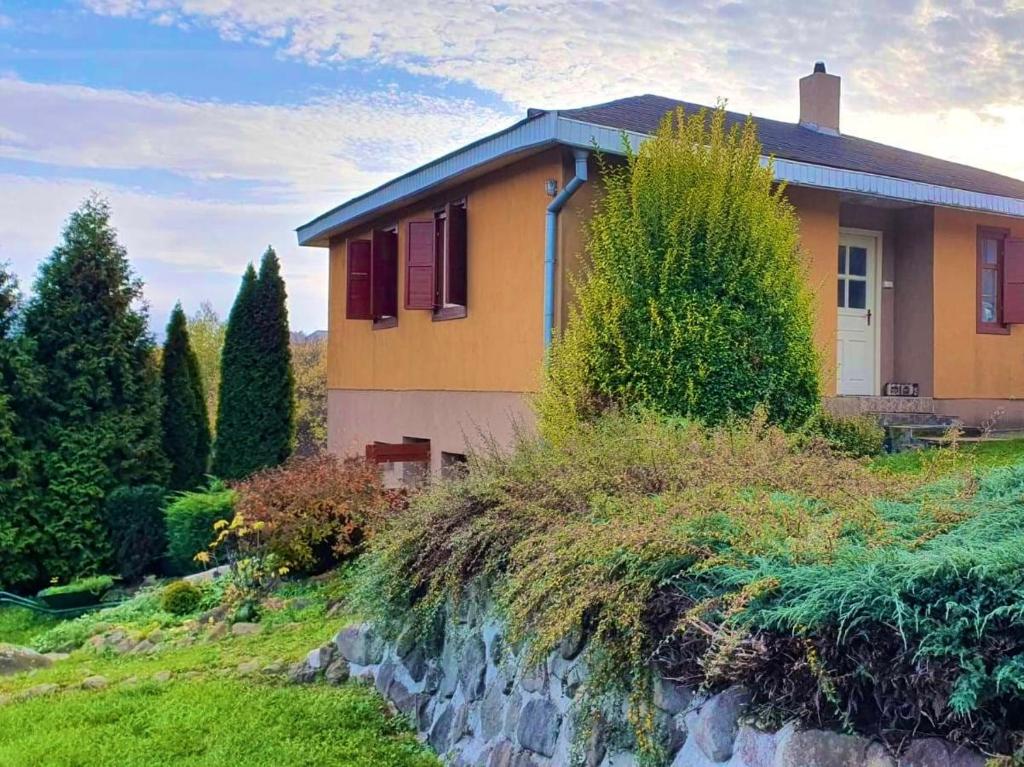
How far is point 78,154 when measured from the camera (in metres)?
12.2

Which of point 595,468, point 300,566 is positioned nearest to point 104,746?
point 595,468

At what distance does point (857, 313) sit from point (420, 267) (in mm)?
5202

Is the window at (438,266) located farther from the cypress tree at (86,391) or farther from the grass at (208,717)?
the cypress tree at (86,391)

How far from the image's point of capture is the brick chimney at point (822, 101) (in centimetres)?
1183

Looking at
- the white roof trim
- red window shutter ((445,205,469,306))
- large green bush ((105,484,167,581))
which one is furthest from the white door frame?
large green bush ((105,484,167,581))

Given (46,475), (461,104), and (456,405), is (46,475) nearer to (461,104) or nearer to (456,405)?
(456,405)

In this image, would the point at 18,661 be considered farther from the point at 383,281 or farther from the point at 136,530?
the point at 383,281

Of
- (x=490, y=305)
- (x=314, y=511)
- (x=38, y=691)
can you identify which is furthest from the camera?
(x=490, y=305)

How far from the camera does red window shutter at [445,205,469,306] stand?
918cm

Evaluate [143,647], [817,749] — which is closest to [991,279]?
[817,749]

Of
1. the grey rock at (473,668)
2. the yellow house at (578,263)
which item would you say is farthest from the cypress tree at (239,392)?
the grey rock at (473,668)

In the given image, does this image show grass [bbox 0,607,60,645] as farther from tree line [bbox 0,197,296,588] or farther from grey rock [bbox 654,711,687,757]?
grey rock [bbox 654,711,687,757]

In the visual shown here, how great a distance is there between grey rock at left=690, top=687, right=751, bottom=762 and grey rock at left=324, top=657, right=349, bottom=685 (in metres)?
3.10

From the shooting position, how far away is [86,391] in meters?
11.7
